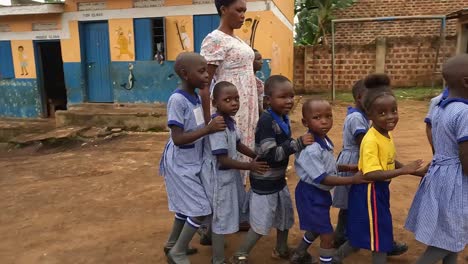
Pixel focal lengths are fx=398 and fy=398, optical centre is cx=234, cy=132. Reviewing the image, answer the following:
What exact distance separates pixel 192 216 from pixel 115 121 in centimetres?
643

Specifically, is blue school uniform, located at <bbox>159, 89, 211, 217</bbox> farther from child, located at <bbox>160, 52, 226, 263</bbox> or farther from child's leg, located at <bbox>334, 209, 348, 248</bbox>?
child's leg, located at <bbox>334, 209, 348, 248</bbox>

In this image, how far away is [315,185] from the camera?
88.2 inches

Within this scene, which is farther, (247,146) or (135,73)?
(135,73)

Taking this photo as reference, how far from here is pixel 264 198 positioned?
2402 mm

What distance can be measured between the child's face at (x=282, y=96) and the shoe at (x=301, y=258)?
937mm

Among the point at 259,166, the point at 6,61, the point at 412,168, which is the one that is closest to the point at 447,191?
the point at 412,168

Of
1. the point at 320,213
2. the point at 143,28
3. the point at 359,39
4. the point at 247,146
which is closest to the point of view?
the point at 320,213

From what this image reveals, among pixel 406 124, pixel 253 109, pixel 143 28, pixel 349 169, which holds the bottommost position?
pixel 406 124

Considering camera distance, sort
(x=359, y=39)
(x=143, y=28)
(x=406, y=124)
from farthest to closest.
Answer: (x=359, y=39)
(x=143, y=28)
(x=406, y=124)

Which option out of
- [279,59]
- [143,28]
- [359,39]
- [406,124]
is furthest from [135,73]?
[359,39]

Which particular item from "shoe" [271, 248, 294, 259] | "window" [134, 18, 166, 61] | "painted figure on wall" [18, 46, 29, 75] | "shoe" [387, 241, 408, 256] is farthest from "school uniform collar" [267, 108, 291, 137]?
"painted figure on wall" [18, 46, 29, 75]

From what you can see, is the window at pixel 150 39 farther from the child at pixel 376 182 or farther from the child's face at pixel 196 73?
the child at pixel 376 182

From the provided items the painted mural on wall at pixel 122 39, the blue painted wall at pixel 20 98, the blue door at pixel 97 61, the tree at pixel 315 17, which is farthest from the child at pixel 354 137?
the tree at pixel 315 17

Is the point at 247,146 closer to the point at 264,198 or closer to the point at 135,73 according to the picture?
the point at 264,198
